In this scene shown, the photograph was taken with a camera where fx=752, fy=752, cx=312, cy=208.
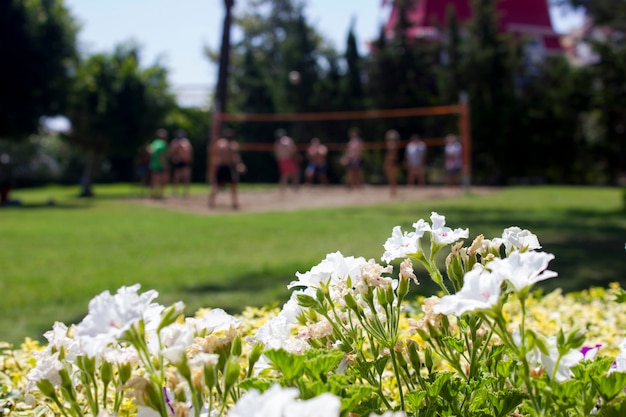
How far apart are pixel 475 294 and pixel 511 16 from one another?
37974 millimetres

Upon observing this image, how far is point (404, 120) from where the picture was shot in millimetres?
29062

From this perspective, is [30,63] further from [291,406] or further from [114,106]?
[291,406]

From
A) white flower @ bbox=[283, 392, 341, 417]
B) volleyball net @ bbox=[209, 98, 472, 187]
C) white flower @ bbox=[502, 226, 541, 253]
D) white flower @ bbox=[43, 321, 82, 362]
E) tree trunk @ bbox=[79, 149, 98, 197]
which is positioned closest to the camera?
white flower @ bbox=[283, 392, 341, 417]

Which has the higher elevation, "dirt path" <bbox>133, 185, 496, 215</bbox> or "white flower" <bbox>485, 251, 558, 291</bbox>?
"white flower" <bbox>485, 251, 558, 291</bbox>

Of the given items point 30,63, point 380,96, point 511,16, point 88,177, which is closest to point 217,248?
point 88,177

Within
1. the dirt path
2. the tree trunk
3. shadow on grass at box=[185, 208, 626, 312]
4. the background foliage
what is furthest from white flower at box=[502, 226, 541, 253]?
the tree trunk

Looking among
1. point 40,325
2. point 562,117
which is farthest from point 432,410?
point 562,117

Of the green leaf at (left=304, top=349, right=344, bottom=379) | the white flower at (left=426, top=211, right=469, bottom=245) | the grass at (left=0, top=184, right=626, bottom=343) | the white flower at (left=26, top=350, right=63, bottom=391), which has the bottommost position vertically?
the grass at (left=0, top=184, right=626, bottom=343)

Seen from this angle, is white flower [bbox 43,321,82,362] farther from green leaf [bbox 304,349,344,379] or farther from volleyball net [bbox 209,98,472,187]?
volleyball net [bbox 209,98,472,187]

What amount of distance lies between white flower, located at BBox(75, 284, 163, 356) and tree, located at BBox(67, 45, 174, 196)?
26.2 m

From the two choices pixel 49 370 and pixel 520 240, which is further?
pixel 520 240

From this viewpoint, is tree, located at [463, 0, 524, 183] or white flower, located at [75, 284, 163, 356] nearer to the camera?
white flower, located at [75, 284, 163, 356]

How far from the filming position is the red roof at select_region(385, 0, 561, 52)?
1394 inches

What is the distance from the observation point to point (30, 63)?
2448 centimetres
